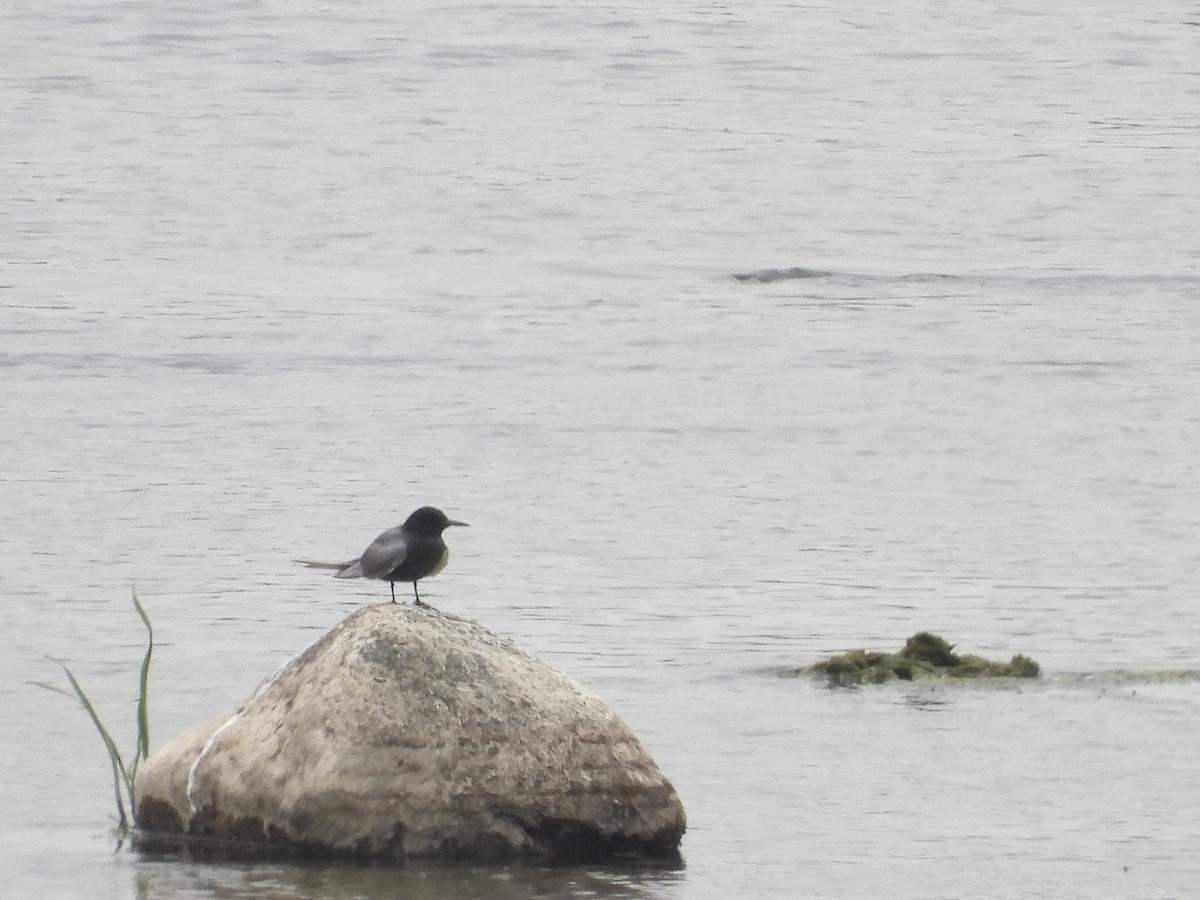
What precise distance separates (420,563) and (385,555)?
0.38 feet

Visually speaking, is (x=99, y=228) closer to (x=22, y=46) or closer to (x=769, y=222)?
(x=769, y=222)

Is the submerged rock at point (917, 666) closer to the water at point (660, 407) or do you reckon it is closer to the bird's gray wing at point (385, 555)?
the water at point (660, 407)

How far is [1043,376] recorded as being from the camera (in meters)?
13.4

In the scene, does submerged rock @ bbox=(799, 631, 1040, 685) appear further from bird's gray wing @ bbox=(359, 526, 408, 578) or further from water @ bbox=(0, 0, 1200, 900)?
bird's gray wing @ bbox=(359, 526, 408, 578)

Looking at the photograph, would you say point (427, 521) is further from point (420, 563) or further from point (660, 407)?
point (660, 407)

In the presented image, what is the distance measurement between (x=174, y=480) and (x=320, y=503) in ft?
2.56

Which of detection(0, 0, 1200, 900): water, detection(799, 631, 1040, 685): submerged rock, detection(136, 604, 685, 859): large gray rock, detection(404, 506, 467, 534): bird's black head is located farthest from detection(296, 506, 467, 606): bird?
detection(799, 631, 1040, 685): submerged rock

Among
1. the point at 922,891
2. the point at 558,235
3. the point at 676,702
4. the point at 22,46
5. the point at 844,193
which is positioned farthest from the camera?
the point at 22,46

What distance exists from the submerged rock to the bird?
5.80 ft

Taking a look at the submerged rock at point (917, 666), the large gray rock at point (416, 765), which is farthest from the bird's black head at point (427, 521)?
the submerged rock at point (917, 666)

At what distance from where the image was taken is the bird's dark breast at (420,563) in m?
6.76

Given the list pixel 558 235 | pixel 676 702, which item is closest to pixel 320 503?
pixel 676 702

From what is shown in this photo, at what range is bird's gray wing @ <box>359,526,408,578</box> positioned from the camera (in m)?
6.80

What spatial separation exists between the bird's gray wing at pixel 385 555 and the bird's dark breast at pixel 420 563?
16 millimetres
